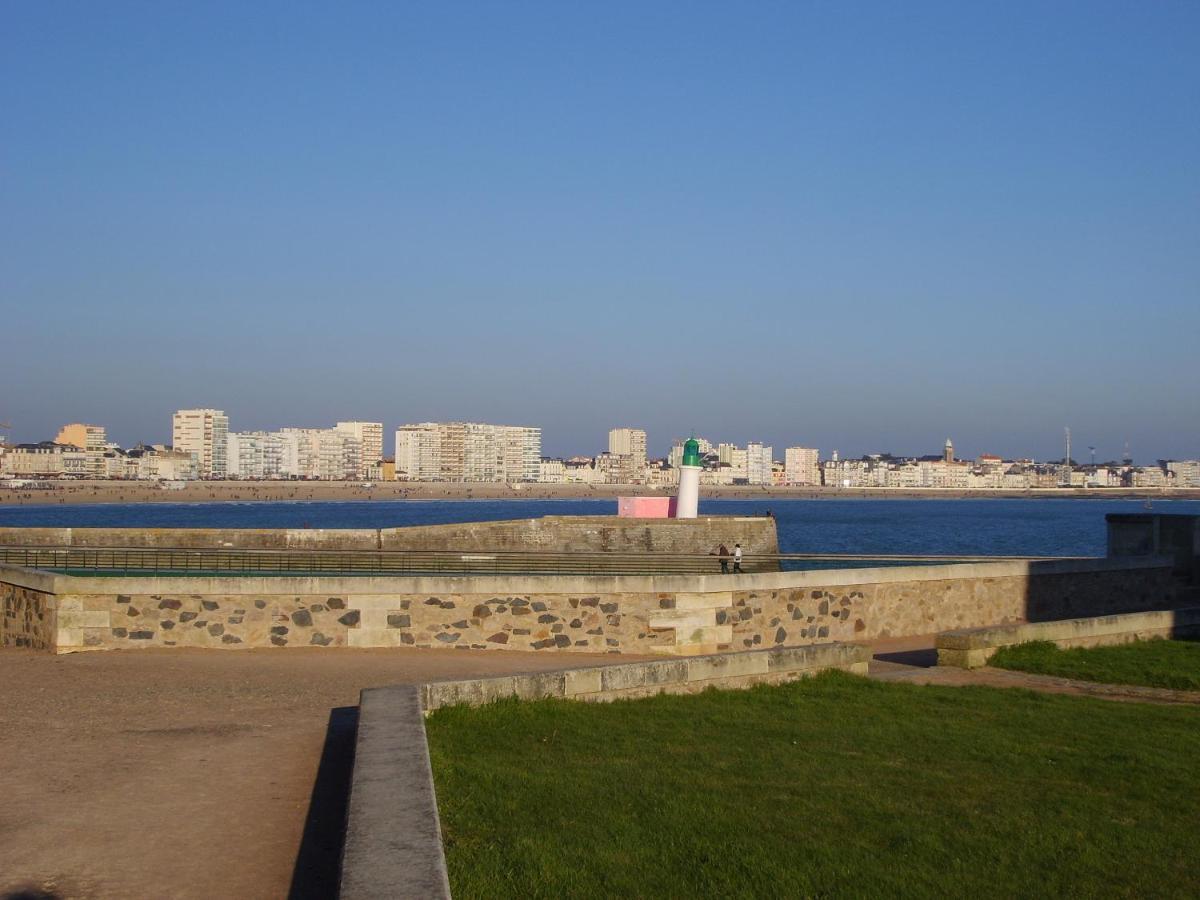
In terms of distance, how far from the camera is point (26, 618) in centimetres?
1360

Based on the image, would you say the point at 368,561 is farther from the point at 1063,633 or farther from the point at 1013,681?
the point at 1013,681

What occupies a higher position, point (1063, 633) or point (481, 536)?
point (481, 536)

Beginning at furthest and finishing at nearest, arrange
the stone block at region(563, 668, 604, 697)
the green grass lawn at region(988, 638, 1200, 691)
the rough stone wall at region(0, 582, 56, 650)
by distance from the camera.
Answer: the rough stone wall at region(0, 582, 56, 650) < the green grass lawn at region(988, 638, 1200, 691) < the stone block at region(563, 668, 604, 697)

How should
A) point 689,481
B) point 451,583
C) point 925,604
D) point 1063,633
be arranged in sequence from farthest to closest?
point 689,481 < point 925,604 < point 1063,633 < point 451,583

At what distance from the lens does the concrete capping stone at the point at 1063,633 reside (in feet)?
44.3

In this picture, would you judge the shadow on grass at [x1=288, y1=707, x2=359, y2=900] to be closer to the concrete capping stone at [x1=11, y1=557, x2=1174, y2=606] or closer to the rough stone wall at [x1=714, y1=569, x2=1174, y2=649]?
the concrete capping stone at [x1=11, y1=557, x2=1174, y2=606]

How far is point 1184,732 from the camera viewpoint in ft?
31.0

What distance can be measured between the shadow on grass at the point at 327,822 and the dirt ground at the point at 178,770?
1cm

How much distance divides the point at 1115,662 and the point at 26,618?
12.3 metres

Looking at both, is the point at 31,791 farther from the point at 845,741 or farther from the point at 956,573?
the point at 956,573

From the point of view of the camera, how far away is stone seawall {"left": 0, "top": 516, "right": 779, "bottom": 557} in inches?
1307

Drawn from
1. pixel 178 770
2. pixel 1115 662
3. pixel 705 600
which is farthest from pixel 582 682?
pixel 1115 662

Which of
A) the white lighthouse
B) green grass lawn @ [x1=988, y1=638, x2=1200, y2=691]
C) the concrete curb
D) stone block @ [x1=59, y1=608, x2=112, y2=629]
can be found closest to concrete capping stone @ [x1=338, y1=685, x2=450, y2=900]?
the concrete curb

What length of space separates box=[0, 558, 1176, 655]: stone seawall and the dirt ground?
Result: 61 centimetres
